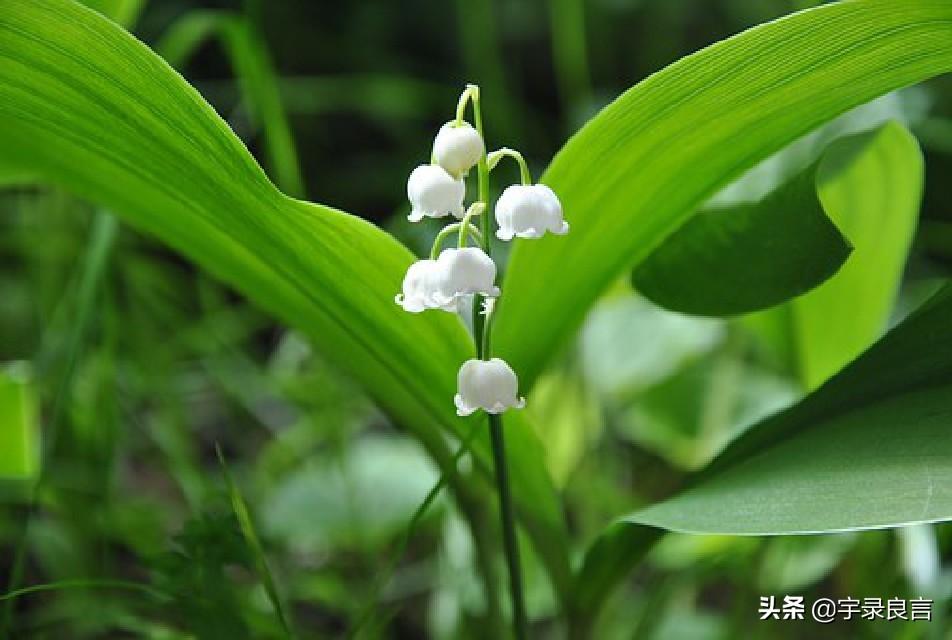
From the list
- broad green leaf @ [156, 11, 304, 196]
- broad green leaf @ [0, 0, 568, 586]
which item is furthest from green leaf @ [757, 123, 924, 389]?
broad green leaf @ [156, 11, 304, 196]

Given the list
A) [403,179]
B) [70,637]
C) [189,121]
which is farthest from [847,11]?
[403,179]

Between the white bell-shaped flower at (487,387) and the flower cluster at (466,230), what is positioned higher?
the flower cluster at (466,230)

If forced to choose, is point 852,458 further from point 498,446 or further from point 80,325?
point 80,325

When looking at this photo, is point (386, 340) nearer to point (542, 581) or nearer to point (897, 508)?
point (897, 508)

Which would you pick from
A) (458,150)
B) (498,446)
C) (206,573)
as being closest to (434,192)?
(458,150)

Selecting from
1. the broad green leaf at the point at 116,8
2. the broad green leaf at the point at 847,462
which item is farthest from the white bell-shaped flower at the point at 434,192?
the broad green leaf at the point at 116,8

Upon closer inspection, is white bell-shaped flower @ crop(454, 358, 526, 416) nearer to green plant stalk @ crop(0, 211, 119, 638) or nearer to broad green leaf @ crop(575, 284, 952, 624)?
broad green leaf @ crop(575, 284, 952, 624)

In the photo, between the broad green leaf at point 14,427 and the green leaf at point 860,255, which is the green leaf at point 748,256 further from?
the broad green leaf at point 14,427
